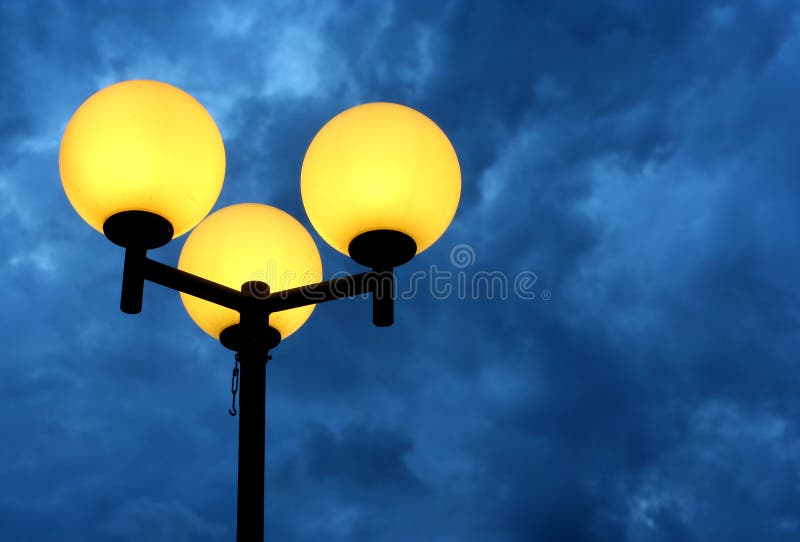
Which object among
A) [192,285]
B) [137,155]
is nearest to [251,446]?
[192,285]

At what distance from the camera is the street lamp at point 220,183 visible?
3.76 metres

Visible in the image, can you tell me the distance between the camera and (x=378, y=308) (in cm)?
382

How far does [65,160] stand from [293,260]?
119cm

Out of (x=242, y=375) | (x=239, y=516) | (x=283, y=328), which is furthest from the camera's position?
(x=283, y=328)

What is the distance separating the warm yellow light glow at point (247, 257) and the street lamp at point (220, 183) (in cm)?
26

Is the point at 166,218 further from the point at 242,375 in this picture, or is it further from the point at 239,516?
the point at 239,516

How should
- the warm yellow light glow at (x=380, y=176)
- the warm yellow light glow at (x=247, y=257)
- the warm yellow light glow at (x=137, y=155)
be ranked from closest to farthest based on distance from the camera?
the warm yellow light glow at (x=137, y=155)
the warm yellow light glow at (x=380, y=176)
the warm yellow light glow at (x=247, y=257)

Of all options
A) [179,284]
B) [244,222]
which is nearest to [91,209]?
[179,284]

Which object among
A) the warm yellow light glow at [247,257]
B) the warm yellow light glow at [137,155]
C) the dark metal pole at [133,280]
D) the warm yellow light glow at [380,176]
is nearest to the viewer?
the dark metal pole at [133,280]

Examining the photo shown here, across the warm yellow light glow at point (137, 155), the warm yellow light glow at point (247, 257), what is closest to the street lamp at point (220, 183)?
the warm yellow light glow at point (137, 155)

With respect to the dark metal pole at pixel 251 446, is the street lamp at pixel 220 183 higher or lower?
higher

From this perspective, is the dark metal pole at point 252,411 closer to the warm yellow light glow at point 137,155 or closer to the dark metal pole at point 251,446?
the dark metal pole at point 251,446

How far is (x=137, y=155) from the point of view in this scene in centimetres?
375

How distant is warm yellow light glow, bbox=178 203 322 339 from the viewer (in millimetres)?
4387
